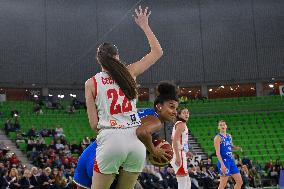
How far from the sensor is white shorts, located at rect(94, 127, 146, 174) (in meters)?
3.39

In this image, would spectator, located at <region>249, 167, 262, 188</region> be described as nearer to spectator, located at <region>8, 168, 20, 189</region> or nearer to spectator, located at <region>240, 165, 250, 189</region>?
spectator, located at <region>240, 165, 250, 189</region>

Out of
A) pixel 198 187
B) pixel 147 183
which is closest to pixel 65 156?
pixel 147 183

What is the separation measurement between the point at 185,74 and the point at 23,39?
38.1 ft

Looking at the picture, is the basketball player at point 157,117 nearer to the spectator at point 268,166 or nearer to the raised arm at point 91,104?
the raised arm at point 91,104

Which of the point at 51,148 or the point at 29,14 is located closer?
the point at 51,148

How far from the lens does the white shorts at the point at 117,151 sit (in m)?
3.39

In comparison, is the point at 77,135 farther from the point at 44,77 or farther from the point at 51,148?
the point at 44,77

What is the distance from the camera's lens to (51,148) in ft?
62.4

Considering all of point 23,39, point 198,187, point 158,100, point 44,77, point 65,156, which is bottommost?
point 198,187

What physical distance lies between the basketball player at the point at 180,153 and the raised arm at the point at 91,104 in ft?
14.1

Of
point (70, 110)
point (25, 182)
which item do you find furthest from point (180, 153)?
point (70, 110)

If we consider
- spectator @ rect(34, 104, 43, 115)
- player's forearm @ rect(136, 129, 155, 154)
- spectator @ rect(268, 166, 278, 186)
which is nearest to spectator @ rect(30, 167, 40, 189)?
spectator @ rect(268, 166, 278, 186)

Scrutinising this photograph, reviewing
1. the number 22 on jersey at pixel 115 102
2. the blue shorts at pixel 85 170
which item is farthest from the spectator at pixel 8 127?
the number 22 on jersey at pixel 115 102

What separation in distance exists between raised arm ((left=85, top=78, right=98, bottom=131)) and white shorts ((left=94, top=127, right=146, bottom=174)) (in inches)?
4.2
